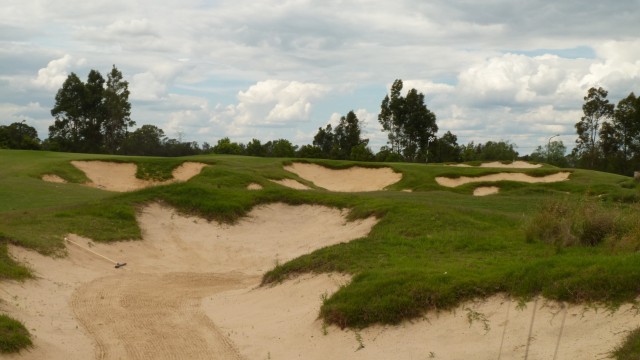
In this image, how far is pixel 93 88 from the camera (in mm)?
79062

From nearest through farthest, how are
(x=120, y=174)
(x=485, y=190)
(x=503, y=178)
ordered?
(x=485, y=190), (x=120, y=174), (x=503, y=178)

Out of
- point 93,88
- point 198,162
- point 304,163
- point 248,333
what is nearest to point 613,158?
point 304,163

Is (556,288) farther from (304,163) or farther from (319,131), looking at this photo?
(319,131)

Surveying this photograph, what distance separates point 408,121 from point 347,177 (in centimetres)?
3336

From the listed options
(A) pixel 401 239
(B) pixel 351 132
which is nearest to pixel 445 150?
(B) pixel 351 132

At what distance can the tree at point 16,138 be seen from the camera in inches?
3007

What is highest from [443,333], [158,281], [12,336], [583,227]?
[583,227]

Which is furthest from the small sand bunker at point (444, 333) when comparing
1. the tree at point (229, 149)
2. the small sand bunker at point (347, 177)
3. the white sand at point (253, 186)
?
the tree at point (229, 149)

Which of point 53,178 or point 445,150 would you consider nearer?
point 53,178

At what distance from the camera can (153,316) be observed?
1427 cm

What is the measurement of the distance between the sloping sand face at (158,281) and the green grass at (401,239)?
26.0 inches

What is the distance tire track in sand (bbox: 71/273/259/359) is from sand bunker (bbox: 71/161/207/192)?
1875 cm

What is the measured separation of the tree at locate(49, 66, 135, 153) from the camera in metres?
78.1

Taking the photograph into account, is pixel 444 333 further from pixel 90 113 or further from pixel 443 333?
pixel 90 113
